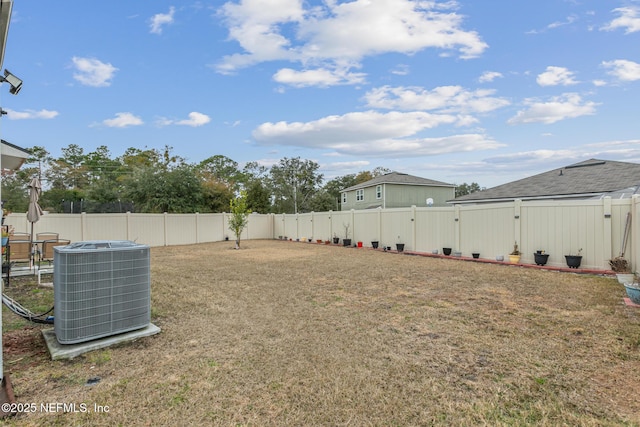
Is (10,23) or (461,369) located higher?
(10,23)

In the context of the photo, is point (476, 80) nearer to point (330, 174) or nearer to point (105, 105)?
point (105, 105)

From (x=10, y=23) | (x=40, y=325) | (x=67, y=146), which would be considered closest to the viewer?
(x=10, y=23)

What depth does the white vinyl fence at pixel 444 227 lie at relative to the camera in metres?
8.11

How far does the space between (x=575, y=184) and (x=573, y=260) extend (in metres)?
7.06

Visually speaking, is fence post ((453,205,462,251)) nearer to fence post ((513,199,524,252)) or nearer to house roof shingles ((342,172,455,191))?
fence post ((513,199,524,252))

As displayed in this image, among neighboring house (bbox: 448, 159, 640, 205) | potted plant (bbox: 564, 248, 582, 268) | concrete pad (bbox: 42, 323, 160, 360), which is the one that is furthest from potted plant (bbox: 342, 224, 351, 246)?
concrete pad (bbox: 42, 323, 160, 360)

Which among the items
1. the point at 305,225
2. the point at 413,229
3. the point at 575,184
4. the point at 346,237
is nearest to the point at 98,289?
the point at 413,229

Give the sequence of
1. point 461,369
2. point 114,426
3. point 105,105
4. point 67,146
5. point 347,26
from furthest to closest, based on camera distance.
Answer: point 67,146 → point 105,105 → point 347,26 → point 461,369 → point 114,426

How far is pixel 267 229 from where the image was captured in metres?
23.3

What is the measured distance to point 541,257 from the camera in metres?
8.91

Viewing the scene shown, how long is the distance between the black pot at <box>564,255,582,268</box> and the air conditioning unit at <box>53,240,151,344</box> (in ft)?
32.2

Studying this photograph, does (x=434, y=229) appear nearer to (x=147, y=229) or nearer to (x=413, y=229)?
(x=413, y=229)

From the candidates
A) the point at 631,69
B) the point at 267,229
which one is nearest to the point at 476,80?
A: the point at 631,69

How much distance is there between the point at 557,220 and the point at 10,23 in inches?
442
